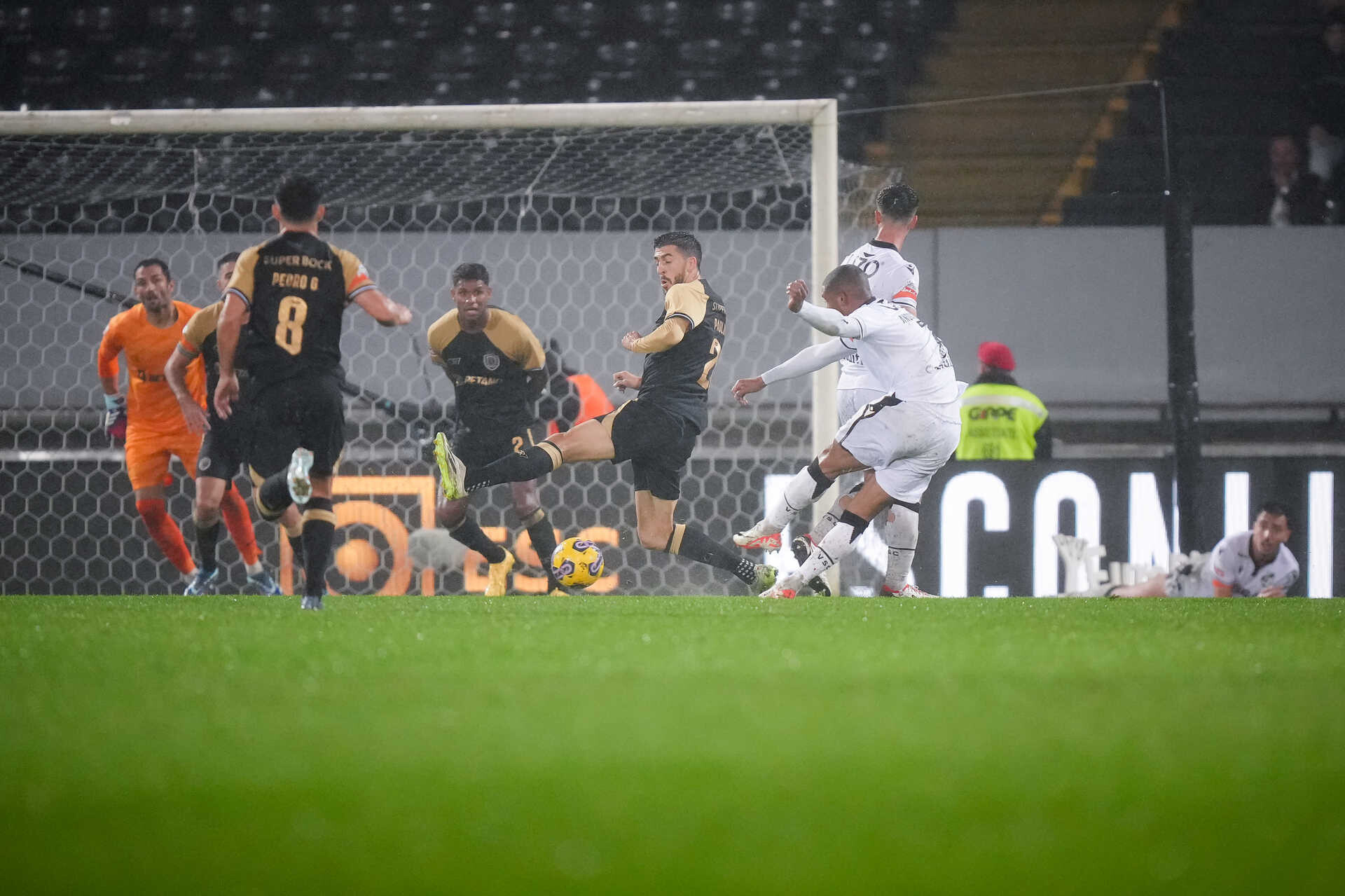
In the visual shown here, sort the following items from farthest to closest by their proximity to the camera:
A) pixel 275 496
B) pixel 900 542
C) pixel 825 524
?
pixel 825 524 < pixel 900 542 < pixel 275 496

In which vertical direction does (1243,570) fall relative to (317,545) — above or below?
below

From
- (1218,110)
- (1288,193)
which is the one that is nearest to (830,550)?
(1288,193)

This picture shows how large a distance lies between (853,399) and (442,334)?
1895 millimetres

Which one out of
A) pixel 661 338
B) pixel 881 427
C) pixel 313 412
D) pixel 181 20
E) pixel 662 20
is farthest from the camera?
pixel 662 20

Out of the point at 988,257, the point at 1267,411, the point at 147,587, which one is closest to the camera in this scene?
the point at 147,587

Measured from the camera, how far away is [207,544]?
5965mm

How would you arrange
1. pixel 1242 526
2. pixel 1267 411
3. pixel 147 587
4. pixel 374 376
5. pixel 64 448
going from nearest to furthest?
pixel 1242 526, pixel 147 587, pixel 64 448, pixel 374 376, pixel 1267 411

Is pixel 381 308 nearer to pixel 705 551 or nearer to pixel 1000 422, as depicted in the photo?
pixel 705 551

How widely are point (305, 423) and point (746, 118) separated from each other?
295 centimetres

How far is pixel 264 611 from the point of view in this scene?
4246 millimetres

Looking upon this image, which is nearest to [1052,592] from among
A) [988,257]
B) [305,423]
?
[305,423]

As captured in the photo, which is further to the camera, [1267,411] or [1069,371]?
[1069,371]

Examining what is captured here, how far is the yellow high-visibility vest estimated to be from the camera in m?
7.07

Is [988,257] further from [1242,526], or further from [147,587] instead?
[147,587]
